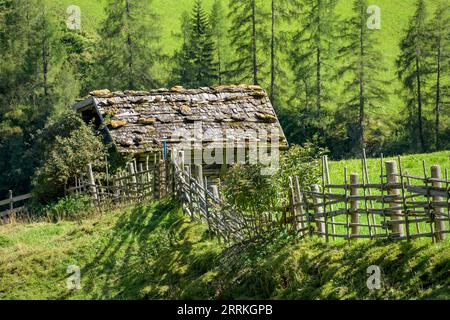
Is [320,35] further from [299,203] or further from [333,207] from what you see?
[299,203]

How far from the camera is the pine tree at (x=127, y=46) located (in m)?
47.4

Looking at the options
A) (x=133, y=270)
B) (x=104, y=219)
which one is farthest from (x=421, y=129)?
(x=133, y=270)

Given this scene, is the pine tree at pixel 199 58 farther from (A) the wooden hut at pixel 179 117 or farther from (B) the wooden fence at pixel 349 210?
(B) the wooden fence at pixel 349 210

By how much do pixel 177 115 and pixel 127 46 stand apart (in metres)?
22.0

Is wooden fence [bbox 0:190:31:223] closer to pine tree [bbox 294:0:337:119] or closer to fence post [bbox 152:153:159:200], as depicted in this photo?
fence post [bbox 152:153:159:200]

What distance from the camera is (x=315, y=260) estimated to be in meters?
12.8

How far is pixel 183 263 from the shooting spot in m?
15.0

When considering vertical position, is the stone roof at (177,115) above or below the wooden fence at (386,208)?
above

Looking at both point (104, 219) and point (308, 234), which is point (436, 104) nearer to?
point (104, 219)

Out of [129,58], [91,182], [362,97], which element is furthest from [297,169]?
→ [129,58]

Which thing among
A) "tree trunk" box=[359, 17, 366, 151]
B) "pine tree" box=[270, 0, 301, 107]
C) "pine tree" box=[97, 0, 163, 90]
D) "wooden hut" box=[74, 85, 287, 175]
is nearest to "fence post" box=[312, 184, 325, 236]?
"wooden hut" box=[74, 85, 287, 175]

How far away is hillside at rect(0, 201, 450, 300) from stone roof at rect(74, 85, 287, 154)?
6.31 meters

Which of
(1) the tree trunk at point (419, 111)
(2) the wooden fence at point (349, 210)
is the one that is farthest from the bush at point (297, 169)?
(1) the tree trunk at point (419, 111)

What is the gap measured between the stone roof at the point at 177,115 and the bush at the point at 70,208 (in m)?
2.84
